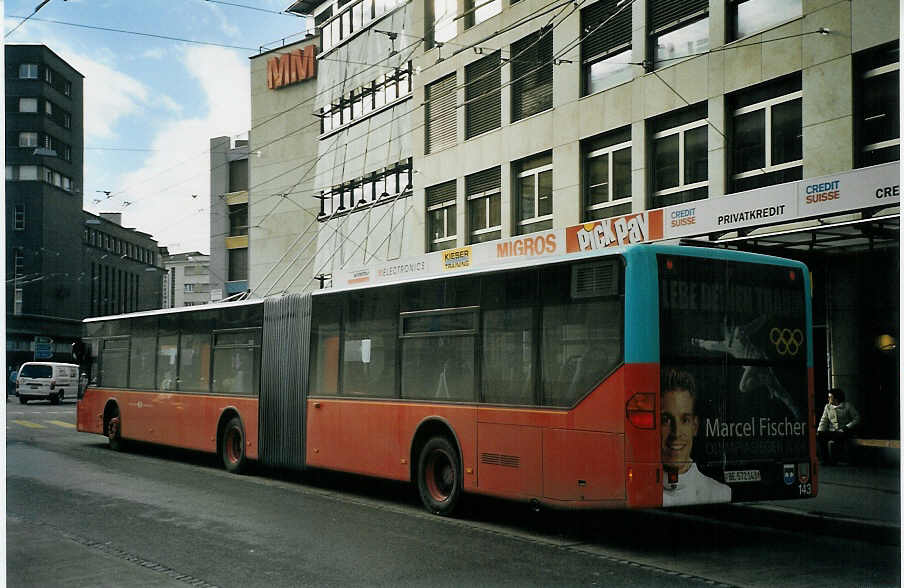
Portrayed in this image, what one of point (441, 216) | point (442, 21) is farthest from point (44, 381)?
point (442, 21)

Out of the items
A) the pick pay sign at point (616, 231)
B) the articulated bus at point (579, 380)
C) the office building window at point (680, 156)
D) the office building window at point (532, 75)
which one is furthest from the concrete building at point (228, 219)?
the articulated bus at point (579, 380)

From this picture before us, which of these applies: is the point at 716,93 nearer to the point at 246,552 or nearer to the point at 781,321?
the point at 781,321

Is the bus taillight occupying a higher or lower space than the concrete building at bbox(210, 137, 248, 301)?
lower

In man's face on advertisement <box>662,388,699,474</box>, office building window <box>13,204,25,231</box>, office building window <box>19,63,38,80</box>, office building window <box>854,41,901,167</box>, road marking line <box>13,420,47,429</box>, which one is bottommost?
road marking line <box>13,420,47,429</box>

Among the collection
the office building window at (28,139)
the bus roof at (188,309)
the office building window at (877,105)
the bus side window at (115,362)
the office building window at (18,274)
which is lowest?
the bus side window at (115,362)

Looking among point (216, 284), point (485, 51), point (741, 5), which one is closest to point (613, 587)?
point (741, 5)

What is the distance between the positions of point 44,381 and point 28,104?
35.3 metres

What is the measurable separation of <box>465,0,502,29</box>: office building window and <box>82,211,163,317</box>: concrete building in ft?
32.1

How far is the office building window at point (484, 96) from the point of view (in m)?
24.4

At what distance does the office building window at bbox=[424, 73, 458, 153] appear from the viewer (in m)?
26.5

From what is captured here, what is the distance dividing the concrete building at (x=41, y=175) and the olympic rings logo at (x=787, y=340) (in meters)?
7.83

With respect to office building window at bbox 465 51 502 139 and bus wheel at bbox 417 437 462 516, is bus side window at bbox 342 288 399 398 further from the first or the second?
office building window at bbox 465 51 502 139

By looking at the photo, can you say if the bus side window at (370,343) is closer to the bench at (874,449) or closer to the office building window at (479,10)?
the bench at (874,449)

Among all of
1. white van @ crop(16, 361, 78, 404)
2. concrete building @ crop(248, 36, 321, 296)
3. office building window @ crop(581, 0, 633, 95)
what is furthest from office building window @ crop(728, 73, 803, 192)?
white van @ crop(16, 361, 78, 404)
